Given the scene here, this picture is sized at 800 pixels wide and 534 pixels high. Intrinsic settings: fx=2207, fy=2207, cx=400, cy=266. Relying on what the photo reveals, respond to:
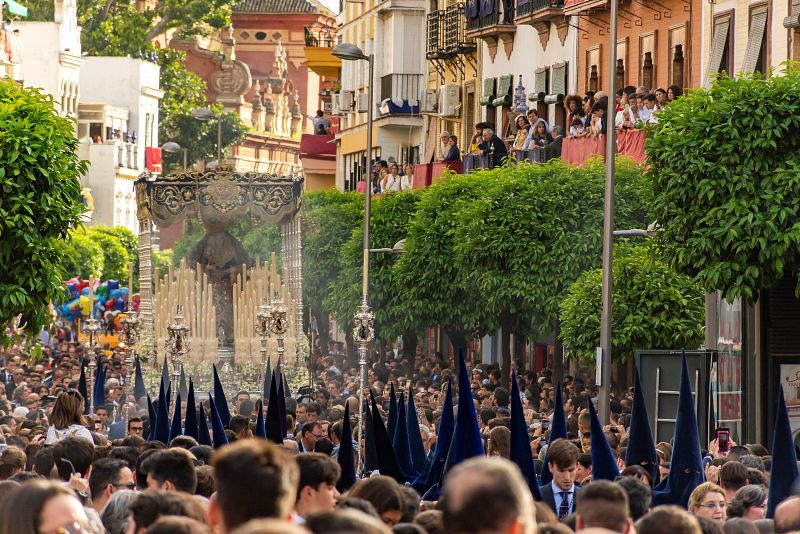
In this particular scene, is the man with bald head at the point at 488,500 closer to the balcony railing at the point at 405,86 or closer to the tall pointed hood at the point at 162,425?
the tall pointed hood at the point at 162,425

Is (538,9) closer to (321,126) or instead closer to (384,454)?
(384,454)

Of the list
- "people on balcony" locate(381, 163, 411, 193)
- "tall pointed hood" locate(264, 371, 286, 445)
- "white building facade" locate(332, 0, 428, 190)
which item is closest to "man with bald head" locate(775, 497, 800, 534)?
"tall pointed hood" locate(264, 371, 286, 445)

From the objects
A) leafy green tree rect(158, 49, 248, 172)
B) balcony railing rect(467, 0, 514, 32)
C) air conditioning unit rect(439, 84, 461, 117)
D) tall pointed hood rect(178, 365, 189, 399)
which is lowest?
Result: tall pointed hood rect(178, 365, 189, 399)

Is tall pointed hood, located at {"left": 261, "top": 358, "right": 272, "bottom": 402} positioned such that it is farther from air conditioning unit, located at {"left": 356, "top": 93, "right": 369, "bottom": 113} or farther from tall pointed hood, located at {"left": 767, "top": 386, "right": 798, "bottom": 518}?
air conditioning unit, located at {"left": 356, "top": 93, "right": 369, "bottom": 113}

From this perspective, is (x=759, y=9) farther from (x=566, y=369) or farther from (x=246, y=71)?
(x=246, y=71)

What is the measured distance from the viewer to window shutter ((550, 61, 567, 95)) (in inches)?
1793

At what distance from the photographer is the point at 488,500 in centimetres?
620

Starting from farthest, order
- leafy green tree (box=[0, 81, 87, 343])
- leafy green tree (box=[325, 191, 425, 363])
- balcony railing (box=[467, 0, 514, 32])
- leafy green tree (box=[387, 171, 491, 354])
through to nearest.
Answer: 1. balcony railing (box=[467, 0, 514, 32])
2. leafy green tree (box=[325, 191, 425, 363])
3. leafy green tree (box=[387, 171, 491, 354])
4. leafy green tree (box=[0, 81, 87, 343])

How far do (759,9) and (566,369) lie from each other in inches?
436

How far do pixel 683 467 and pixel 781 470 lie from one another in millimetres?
1686

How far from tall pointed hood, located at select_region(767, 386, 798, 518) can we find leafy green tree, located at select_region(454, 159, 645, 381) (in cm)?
2266

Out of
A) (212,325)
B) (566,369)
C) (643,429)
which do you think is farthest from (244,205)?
(643,429)

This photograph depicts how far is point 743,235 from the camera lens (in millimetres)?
22609

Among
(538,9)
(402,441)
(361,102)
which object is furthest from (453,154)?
(402,441)
